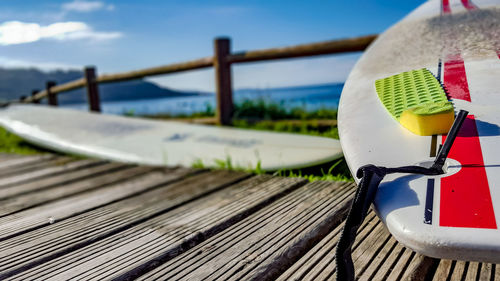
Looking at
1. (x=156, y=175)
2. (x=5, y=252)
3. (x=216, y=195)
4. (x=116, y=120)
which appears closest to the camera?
(x=5, y=252)

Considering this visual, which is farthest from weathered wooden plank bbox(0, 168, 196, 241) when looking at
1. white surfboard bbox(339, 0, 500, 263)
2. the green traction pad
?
the green traction pad

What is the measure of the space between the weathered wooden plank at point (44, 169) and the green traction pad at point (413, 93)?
186 cm

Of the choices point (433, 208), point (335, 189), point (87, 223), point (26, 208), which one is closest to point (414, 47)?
point (335, 189)

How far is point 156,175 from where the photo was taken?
2.00m

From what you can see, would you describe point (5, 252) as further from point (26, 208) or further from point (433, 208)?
point (433, 208)

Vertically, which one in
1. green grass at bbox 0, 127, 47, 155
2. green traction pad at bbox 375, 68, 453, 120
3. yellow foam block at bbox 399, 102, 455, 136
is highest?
green traction pad at bbox 375, 68, 453, 120

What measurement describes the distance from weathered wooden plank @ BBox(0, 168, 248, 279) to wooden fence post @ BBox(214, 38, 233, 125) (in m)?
2.18

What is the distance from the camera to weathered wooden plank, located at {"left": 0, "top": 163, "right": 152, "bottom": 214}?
1.58 metres

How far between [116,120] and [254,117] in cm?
132

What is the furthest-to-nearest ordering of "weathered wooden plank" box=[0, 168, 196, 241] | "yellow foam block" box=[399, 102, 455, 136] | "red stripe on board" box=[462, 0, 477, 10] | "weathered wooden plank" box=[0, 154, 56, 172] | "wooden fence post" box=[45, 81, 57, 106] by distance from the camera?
Answer: "wooden fence post" box=[45, 81, 57, 106]
"weathered wooden plank" box=[0, 154, 56, 172]
"red stripe on board" box=[462, 0, 477, 10]
"weathered wooden plank" box=[0, 168, 196, 241]
"yellow foam block" box=[399, 102, 455, 136]

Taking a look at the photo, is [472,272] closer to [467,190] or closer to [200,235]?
[467,190]

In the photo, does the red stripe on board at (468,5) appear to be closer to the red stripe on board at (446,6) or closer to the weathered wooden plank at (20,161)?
the red stripe on board at (446,6)

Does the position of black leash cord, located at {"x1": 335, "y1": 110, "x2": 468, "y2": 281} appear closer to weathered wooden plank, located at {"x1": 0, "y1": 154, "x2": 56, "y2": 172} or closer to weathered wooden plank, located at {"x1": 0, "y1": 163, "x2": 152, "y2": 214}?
weathered wooden plank, located at {"x1": 0, "y1": 163, "x2": 152, "y2": 214}

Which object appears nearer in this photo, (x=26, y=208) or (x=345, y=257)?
(x=345, y=257)
